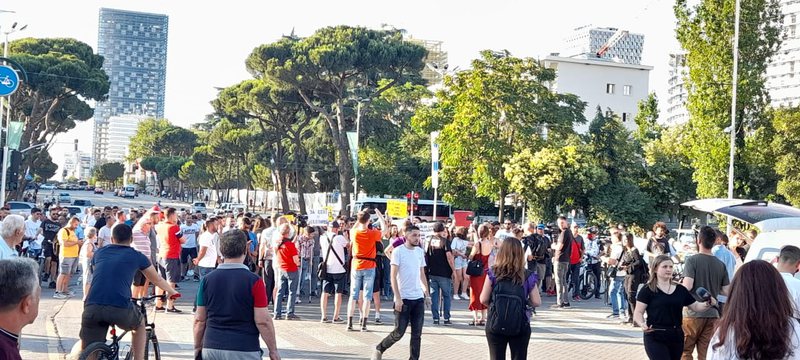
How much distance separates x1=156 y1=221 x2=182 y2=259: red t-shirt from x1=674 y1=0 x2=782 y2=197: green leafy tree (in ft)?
87.3

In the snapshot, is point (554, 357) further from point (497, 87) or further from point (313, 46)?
point (313, 46)

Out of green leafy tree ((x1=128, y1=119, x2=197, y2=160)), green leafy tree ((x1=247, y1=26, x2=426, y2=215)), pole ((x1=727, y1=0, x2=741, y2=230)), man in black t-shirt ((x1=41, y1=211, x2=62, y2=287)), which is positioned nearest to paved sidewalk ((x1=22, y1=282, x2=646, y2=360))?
man in black t-shirt ((x1=41, y1=211, x2=62, y2=287))

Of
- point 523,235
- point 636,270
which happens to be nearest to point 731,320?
point 636,270

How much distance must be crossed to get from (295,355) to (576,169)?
103 feet

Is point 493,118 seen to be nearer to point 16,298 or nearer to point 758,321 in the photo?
point 758,321

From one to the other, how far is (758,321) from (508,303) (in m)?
3.05

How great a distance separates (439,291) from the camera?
14500mm

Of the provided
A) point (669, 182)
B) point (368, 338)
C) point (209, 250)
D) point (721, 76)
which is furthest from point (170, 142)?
point (368, 338)

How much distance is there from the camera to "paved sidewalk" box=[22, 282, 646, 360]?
439 inches

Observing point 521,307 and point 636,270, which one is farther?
point 636,270

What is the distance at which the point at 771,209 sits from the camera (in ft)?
33.5

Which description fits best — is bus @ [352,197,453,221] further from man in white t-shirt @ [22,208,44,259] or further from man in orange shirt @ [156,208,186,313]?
man in orange shirt @ [156,208,186,313]

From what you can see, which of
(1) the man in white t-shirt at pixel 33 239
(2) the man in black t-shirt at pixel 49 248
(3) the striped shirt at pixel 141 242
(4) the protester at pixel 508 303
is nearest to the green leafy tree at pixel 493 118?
(2) the man in black t-shirt at pixel 49 248

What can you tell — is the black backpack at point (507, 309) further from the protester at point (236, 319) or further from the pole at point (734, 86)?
the pole at point (734, 86)
